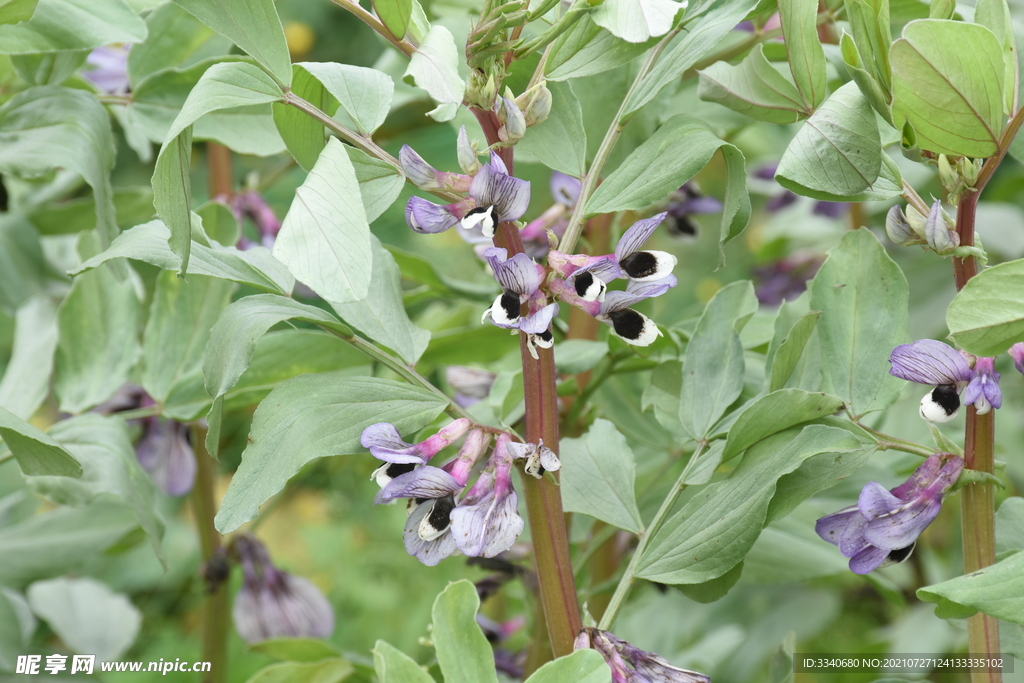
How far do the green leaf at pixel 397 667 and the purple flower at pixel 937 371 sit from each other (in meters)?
0.25

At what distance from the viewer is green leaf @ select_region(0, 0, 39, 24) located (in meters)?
0.45

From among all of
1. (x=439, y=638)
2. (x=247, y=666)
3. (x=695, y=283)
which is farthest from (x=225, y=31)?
(x=695, y=283)

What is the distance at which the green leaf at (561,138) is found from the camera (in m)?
0.47

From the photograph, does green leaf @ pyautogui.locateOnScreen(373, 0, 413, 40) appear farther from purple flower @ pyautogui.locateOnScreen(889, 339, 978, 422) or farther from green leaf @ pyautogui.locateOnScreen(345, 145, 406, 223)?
purple flower @ pyautogui.locateOnScreen(889, 339, 978, 422)

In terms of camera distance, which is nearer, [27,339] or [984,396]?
[984,396]

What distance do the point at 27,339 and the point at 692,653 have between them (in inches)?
23.8

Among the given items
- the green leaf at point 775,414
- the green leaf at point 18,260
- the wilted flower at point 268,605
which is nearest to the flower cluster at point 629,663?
the green leaf at point 775,414

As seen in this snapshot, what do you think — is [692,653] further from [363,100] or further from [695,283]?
[695,283]

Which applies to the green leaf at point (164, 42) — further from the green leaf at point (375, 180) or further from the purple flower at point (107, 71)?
the green leaf at point (375, 180)

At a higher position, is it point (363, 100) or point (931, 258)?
point (363, 100)

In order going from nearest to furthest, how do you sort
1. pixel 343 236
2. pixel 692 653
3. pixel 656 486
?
pixel 343 236 → pixel 656 486 → pixel 692 653

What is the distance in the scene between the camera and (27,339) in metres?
0.69

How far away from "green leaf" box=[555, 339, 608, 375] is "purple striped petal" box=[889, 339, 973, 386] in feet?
0.62

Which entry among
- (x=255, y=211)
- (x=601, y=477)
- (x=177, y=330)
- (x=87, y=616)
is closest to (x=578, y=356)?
(x=601, y=477)
